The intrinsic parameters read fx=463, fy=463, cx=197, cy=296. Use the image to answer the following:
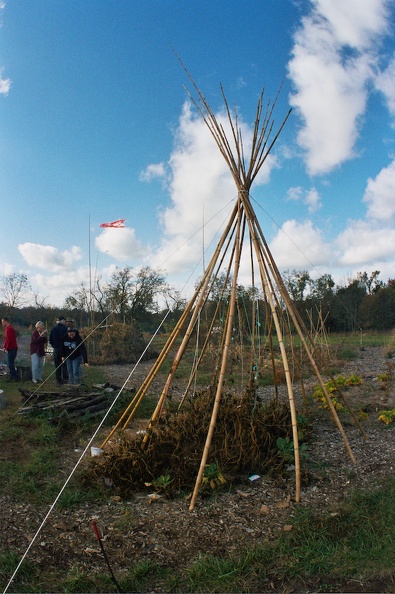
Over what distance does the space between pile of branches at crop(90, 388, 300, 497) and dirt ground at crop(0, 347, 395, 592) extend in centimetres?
14

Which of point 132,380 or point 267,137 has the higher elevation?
point 267,137

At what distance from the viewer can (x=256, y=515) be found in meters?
3.08

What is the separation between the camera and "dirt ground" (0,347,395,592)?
2701mm

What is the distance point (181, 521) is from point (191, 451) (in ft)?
2.42

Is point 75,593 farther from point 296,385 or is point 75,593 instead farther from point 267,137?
point 296,385

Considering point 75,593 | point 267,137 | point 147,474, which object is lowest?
point 75,593

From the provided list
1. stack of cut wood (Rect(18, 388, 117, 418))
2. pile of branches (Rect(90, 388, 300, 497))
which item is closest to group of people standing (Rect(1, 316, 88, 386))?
stack of cut wood (Rect(18, 388, 117, 418))

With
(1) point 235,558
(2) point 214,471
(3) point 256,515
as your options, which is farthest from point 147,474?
(1) point 235,558

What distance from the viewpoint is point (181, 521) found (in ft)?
9.91

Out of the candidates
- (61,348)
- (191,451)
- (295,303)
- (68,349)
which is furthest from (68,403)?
(295,303)

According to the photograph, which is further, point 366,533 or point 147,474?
point 147,474

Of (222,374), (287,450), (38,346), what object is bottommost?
(287,450)

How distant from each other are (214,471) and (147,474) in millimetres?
554

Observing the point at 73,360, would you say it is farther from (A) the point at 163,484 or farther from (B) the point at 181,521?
(B) the point at 181,521
